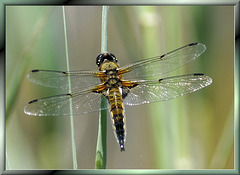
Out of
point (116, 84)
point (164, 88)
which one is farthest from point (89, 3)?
point (164, 88)

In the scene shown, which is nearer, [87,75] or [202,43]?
[87,75]

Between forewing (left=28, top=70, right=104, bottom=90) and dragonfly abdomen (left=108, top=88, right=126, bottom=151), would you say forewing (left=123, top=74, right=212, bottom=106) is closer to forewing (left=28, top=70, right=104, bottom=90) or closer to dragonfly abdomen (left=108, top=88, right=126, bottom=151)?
dragonfly abdomen (left=108, top=88, right=126, bottom=151)

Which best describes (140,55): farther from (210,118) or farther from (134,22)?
(210,118)

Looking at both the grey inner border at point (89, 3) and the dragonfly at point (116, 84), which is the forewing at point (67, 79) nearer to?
the dragonfly at point (116, 84)

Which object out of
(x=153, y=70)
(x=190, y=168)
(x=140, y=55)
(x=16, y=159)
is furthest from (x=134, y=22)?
(x=16, y=159)

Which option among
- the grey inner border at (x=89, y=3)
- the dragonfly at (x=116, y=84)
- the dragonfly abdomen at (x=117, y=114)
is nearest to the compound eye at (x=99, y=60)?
the dragonfly at (x=116, y=84)

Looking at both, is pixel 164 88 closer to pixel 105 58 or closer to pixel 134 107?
pixel 134 107
